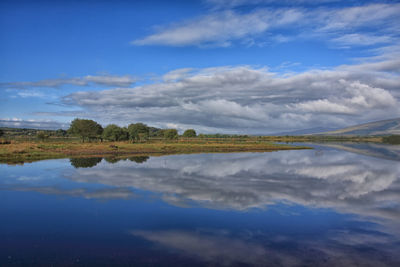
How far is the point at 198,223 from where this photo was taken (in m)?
18.3

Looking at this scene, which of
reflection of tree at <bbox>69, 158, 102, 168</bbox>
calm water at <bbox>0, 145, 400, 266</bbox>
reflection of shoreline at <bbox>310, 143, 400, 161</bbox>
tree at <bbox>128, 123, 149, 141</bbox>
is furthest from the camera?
tree at <bbox>128, 123, 149, 141</bbox>

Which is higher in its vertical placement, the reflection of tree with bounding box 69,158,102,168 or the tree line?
the tree line

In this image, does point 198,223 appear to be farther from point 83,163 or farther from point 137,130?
point 137,130

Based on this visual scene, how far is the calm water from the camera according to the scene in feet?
43.9

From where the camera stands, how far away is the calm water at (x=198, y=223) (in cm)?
1337

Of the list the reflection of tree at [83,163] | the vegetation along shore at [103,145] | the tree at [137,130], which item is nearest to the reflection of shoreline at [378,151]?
the vegetation along shore at [103,145]

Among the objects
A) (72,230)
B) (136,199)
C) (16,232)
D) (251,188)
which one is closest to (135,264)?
(72,230)

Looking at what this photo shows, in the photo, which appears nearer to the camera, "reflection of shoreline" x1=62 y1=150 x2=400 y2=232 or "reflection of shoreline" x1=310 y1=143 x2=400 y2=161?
"reflection of shoreline" x1=62 y1=150 x2=400 y2=232

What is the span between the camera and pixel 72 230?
669 inches

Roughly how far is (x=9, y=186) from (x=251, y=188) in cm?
2596

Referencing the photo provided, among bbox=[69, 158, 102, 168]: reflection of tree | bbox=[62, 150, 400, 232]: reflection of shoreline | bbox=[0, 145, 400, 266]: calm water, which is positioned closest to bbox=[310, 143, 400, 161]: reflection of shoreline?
bbox=[62, 150, 400, 232]: reflection of shoreline

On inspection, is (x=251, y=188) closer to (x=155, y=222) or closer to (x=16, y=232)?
(x=155, y=222)

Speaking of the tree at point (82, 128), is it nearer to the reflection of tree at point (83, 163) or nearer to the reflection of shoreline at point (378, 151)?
the reflection of tree at point (83, 163)

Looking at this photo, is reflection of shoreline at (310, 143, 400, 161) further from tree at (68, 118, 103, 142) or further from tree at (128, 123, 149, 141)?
tree at (68, 118, 103, 142)
